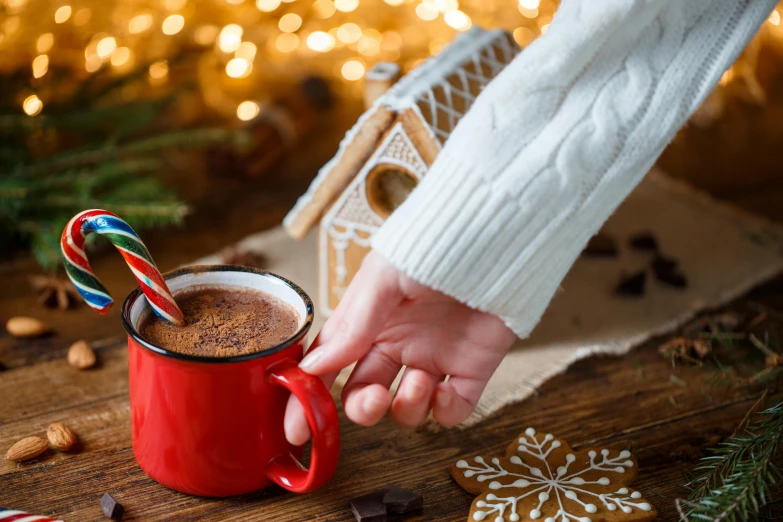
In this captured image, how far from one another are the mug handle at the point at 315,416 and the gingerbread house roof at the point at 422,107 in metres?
0.43

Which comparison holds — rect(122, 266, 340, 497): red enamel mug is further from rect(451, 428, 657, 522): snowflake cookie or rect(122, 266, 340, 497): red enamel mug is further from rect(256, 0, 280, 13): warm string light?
rect(256, 0, 280, 13): warm string light

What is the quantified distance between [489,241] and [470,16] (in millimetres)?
1071

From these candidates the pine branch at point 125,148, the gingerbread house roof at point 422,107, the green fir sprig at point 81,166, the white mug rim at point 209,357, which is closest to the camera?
the white mug rim at point 209,357

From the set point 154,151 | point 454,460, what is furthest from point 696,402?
point 154,151

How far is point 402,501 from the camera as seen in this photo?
86cm

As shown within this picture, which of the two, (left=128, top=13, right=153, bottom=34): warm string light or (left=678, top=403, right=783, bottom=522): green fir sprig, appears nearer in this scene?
(left=678, top=403, right=783, bottom=522): green fir sprig

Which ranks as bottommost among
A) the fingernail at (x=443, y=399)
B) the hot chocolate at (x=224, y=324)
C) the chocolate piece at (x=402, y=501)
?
the chocolate piece at (x=402, y=501)

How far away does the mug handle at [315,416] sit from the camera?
78 centimetres

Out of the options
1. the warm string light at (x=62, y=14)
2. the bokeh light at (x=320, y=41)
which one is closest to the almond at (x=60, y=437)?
the warm string light at (x=62, y=14)

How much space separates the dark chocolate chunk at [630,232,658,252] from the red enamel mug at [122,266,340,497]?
0.86 metres

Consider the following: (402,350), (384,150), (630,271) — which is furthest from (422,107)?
(630,271)

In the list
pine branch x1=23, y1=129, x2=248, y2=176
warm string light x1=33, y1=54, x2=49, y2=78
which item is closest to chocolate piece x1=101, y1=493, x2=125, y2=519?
pine branch x1=23, y1=129, x2=248, y2=176

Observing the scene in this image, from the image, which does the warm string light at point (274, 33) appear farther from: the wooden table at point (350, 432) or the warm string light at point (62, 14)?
the wooden table at point (350, 432)

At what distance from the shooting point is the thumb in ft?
2.75
